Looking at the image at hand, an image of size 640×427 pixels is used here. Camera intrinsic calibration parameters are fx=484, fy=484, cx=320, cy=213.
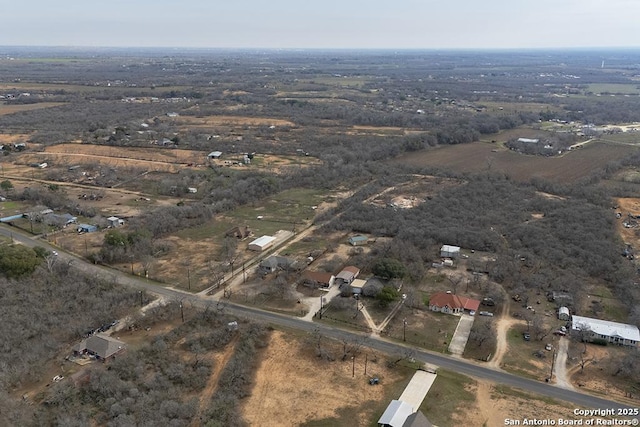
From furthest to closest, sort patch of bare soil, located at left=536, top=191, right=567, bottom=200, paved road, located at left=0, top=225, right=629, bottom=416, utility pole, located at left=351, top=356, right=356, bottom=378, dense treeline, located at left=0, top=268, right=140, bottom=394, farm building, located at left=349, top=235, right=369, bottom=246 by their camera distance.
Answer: patch of bare soil, located at left=536, top=191, right=567, bottom=200 → farm building, located at left=349, top=235, right=369, bottom=246 → utility pole, located at left=351, top=356, right=356, bottom=378 → dense treeline, located at left=0, top=268, right=140, bottom=394 → paved road, located at left=0, top=225, right=629, bottom=416

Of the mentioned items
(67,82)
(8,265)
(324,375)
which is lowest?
(324,375)

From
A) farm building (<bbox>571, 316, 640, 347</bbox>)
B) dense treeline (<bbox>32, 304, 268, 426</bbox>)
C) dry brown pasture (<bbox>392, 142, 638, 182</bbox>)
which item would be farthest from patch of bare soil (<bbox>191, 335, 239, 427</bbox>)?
dry brown pasture (<bbox>392, 142, 638, 182</bbox>)

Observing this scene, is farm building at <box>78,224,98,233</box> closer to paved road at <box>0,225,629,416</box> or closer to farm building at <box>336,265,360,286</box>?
paved road at <box>0,225,629,416</box>

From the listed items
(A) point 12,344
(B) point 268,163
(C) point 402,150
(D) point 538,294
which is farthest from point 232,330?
(C) point 402,150

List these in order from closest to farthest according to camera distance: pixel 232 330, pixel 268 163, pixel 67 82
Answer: pixel 232 330 < pixel 268 163 < pixel 67 82

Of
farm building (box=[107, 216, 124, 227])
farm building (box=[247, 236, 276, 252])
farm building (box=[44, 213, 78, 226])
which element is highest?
farm building (box=[44, 213, 78, 226])

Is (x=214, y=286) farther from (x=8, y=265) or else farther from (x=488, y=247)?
(x=488, y=247)

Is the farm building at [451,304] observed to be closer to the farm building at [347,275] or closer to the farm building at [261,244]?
the farm building at [347,275]

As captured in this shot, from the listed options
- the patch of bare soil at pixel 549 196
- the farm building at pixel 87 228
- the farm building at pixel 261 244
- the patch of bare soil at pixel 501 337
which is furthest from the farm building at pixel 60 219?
the patch of bare soil at pixel 549 196
